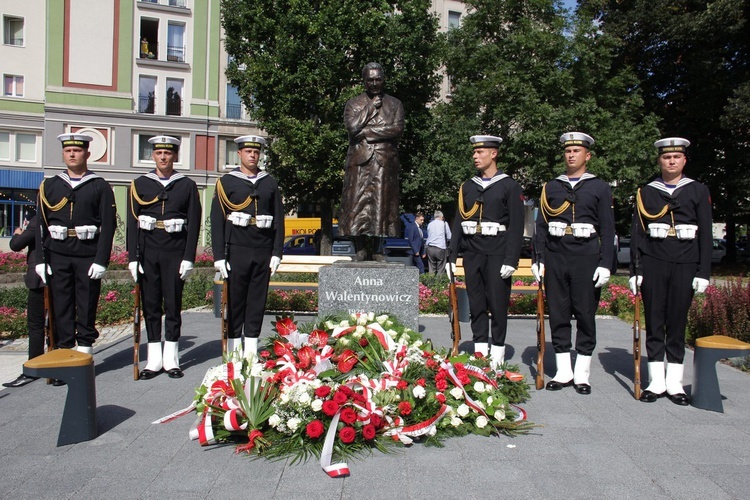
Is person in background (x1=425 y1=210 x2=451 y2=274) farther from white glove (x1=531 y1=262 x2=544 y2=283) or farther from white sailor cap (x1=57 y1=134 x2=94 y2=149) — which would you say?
white sailor cap (x1=57 y1=134 x2=94 y2=149)

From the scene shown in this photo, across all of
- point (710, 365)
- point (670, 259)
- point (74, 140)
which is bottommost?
point (710, 365)

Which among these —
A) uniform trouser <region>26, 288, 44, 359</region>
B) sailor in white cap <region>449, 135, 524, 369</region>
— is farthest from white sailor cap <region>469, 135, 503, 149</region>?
uniform trouser <region>26, 288, 44, 359</region>

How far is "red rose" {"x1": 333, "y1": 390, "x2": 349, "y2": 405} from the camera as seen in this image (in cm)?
431

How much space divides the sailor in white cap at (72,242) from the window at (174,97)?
30078 millimetres

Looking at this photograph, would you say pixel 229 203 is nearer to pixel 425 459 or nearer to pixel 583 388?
pixel 425 459

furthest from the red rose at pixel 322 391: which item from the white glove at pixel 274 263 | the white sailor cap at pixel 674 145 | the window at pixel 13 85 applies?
the window at pixel 13 85

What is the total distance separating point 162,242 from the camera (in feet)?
20.5

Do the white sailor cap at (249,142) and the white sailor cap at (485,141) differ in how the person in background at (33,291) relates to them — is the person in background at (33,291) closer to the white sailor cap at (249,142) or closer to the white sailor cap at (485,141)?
the white sailor cap at (249,142)

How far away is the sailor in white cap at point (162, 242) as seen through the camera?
622 cm

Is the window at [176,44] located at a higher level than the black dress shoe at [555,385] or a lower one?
higher

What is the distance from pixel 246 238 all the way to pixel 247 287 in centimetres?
49

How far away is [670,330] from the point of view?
223 inches

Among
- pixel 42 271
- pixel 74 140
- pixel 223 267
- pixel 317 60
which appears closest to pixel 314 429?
pixel 223 267

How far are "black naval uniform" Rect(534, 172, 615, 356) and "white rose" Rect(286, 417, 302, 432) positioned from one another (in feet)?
9.14
